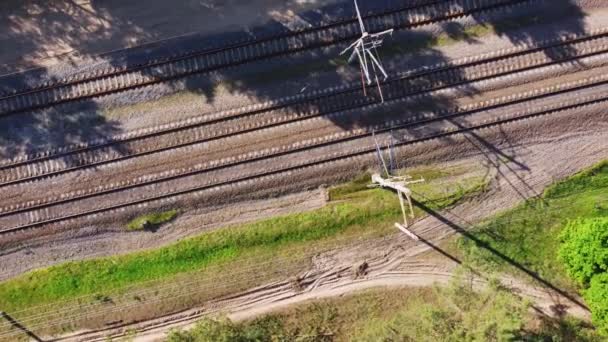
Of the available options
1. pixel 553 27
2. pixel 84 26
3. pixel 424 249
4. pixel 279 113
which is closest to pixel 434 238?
pixel 424 249

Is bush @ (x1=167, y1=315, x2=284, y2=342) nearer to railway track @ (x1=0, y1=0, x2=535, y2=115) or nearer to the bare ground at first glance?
the bare ground

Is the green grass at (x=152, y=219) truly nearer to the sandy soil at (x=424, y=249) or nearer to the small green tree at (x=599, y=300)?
the sandy soil at (x=424, y=249)

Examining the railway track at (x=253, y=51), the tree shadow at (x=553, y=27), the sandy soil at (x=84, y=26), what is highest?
the sandy soil at (x=84, y=26)

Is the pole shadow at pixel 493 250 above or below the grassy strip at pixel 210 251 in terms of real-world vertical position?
below

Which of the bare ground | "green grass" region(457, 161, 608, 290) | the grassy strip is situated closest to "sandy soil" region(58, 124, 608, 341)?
the bare ground

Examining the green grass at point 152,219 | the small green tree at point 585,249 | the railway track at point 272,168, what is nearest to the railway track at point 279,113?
the railway track at point 272,168

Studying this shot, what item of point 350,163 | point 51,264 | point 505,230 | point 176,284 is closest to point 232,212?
point 176,284

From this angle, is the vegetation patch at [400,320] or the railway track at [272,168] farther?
the railway track at [272,168]
